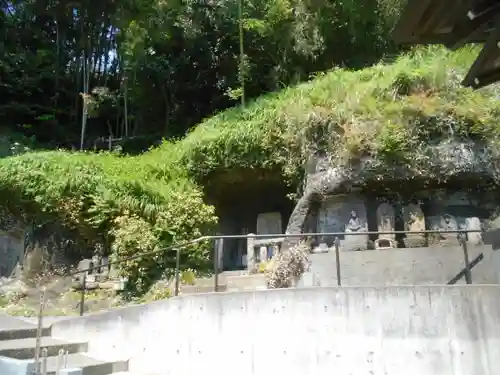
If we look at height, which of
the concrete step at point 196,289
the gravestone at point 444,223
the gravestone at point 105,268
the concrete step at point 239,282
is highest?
the gravestone at point 444,223

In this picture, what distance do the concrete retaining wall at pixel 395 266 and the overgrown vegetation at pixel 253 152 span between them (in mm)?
2421

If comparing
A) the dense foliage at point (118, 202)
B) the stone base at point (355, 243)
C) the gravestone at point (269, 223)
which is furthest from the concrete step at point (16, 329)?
the gravestone at point (269, 223)

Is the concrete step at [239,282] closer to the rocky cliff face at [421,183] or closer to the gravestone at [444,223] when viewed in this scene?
the rocky cliff face at [421,183]

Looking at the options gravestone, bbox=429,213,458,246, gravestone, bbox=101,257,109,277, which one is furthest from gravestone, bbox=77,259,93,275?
gravestone, bbox=429,213,458,246

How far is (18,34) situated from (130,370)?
21.7 metres

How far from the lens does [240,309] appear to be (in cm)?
657

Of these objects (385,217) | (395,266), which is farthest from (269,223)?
(395,266)

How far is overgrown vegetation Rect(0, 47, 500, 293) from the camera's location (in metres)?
10.3

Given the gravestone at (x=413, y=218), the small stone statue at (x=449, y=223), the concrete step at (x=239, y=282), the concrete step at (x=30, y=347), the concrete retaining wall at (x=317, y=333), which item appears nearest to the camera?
the concrete retaining wall at (x=317, y=333)

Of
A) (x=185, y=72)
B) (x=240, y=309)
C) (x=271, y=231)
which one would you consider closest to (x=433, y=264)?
(x=240, y=309)

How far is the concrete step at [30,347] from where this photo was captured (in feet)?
20.6

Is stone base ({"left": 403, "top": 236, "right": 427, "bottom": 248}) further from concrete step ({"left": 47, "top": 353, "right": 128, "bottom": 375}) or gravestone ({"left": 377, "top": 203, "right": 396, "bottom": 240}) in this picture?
concrete step ({"left": 47, "top": 353, "right": 128, "bottom": 375})

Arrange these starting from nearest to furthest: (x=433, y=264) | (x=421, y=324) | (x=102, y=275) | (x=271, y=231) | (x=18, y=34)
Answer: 1. (x=421, y=324)
2. (x=433, y=264)
3. (x=102, y=275)
4. (x=271, y=231)
5. (x=18, y=34)

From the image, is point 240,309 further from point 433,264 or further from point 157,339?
point 433,264
